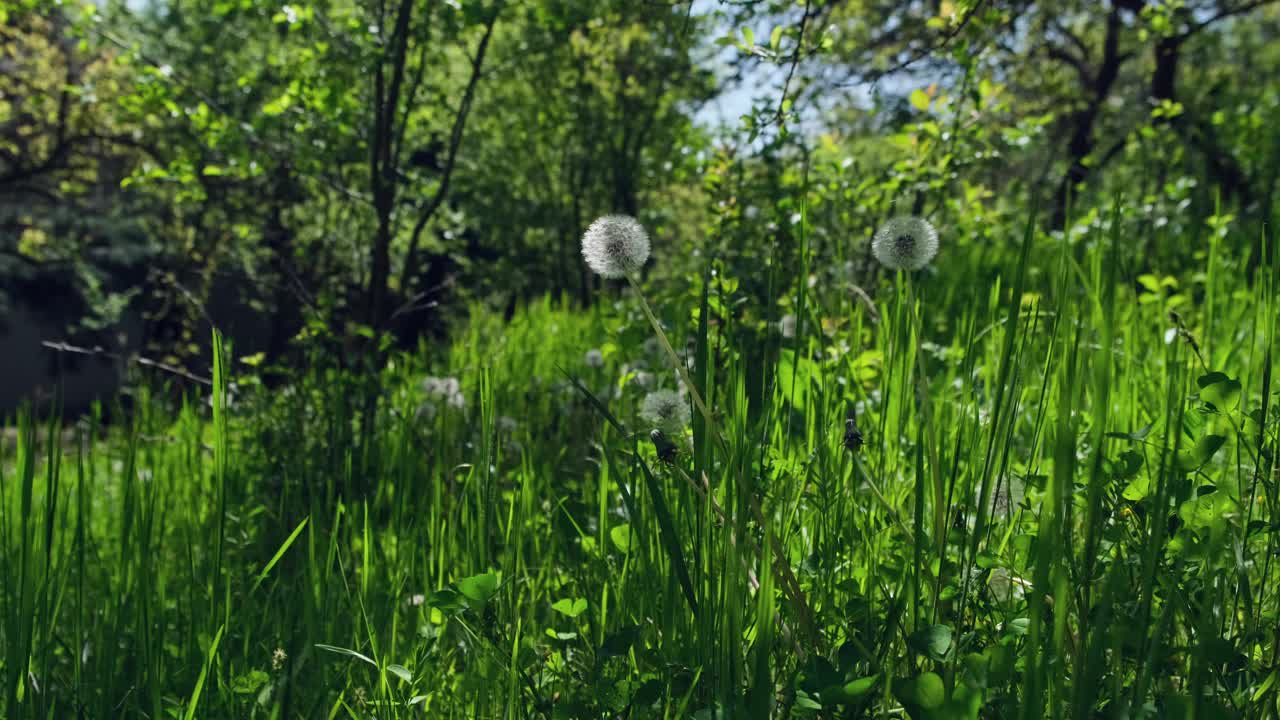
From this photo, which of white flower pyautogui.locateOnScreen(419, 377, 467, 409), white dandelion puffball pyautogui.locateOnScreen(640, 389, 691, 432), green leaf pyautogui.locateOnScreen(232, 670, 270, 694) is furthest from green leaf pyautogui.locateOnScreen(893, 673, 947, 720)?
white flower pyautogui.locateOnScreen(419, 377, 467, 409)

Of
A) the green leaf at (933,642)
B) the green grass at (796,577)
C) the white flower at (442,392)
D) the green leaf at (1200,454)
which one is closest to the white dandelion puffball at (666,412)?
the green grass at (796,577)

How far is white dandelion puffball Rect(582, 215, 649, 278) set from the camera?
1.33 metres

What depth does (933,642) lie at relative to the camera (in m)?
1.01

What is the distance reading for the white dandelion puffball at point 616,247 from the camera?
4.37 feet

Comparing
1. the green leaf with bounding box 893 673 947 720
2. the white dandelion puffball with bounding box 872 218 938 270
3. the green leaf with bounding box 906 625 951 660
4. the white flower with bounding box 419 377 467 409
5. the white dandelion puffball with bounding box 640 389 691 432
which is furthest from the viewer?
the white flower with bounding box 419 377 467 409

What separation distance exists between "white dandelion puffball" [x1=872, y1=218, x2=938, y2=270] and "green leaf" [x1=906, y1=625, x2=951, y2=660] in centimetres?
54

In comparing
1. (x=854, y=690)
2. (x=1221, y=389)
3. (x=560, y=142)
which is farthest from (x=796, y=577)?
(x=560, y=142)

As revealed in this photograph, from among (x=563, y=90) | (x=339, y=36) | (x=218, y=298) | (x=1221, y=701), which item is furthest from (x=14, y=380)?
(x=1221, y=701)

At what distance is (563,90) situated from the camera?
1038cm

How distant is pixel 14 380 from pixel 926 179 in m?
27.5

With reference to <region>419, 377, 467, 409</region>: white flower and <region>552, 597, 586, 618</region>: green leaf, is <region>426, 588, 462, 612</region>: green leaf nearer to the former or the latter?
<region>552, 597, 586, 618</region>: green leaf

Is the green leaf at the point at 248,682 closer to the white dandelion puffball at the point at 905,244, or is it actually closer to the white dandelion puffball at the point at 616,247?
the white dandelion puffball at the point at 616,247

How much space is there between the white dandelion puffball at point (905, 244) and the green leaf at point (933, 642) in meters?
0.54

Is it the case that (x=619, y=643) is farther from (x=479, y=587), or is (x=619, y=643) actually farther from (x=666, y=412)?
(x=666, y=412)
